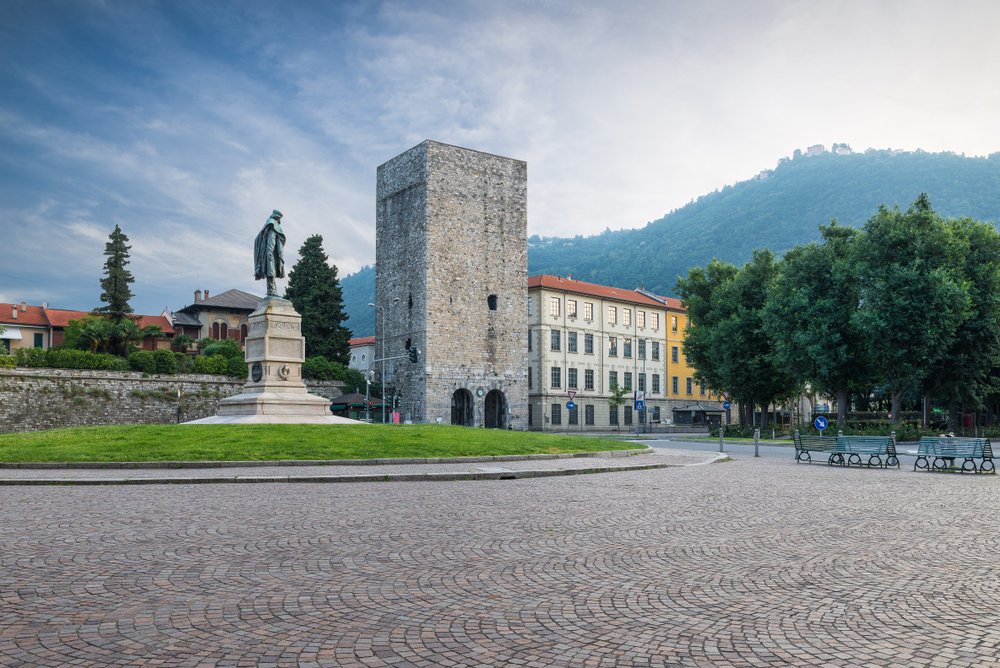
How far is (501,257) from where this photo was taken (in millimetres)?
59156

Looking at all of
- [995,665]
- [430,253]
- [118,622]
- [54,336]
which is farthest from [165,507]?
[54,336]

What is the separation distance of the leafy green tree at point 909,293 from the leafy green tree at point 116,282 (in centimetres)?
5818

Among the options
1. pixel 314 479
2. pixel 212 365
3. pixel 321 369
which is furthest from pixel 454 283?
pixel 314 479

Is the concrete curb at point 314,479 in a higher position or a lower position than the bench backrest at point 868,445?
lower

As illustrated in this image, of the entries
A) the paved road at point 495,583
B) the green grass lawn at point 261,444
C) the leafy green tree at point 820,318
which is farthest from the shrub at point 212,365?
the paved road at point 495,583

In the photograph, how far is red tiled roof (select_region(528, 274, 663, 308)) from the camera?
67137 mm

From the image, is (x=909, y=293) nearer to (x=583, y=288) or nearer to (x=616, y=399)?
(x=616, y=399)

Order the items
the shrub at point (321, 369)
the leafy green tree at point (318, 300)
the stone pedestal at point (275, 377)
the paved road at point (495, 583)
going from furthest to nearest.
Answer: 1. the leafy green tree at point (318, 300)
2. the shrub at point (321, 369)
3. the stone pedestal at point (275, 377)
4. the paved road at point (495, 583)

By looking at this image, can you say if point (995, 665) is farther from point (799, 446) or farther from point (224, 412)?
point (224, 412)

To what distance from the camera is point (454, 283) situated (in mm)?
56625

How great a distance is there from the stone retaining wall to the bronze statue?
63.0 ft

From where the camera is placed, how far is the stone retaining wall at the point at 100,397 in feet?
150

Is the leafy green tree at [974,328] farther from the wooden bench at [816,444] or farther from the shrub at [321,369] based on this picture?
the shrub at [321,369]

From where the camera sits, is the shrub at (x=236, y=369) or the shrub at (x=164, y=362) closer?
the shrub at (x=164, y=362)
